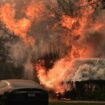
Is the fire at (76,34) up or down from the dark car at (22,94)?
up

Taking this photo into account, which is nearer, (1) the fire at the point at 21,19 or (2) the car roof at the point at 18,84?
(2) the car roof at the point at 18,84

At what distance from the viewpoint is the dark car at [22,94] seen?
19.7m

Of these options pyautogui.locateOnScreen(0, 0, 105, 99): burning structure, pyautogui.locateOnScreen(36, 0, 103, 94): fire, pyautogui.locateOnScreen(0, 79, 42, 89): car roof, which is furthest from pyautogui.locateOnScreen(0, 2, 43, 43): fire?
pyautogui.locateOnScreen(0, 79, 42, 89): car roof

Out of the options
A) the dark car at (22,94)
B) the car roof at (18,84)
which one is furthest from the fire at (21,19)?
the dark car at (22,94)

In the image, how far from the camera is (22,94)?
781 inches

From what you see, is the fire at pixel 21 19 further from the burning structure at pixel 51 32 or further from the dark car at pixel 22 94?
the dark car at pixel 22 94

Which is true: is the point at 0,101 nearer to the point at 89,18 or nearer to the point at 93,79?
the point at 93,79

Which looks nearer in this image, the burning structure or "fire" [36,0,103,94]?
"fire" [36,0,103,94]

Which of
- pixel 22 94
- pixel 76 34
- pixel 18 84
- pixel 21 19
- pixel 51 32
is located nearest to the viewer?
pixel 22 94

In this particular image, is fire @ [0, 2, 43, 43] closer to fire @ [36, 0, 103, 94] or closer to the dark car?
fire @ [36, 0, 103, 94]

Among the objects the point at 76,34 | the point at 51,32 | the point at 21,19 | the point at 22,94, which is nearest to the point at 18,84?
the point at 22,94

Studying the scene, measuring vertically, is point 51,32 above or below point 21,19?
below

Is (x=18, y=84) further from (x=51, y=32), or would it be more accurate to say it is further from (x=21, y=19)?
(x=51, y=32)

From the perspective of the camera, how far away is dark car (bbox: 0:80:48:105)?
64.7 ft
